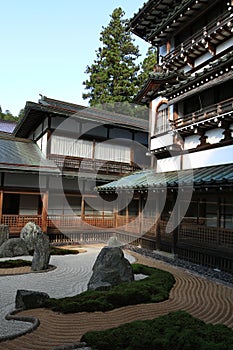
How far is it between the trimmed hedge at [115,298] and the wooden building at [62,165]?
1079 centimetres

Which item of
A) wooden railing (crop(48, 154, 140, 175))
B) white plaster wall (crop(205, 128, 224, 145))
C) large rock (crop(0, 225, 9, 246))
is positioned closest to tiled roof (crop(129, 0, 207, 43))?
white plaster wall (crop(205, 128, 224, 145))

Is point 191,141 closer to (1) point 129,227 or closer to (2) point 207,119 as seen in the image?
(2) point 207,119

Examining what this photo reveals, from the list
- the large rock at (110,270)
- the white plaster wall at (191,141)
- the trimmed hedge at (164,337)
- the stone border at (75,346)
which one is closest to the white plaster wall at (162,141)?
the white plaster wall at (191,141)

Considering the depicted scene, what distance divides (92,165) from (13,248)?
32.9ft

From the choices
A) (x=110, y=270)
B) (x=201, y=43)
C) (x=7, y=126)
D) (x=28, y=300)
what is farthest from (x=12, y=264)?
(x=7, y=126)

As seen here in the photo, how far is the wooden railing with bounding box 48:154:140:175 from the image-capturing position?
21500 mm

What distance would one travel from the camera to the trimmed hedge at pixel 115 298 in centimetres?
717

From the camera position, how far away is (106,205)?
2317cm

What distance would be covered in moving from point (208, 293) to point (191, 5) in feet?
43.9

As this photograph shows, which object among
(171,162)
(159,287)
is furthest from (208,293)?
(171,162)

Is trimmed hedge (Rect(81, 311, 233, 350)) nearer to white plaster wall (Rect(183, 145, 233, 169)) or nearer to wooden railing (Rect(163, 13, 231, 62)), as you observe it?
white plaster wall (Rect(183, 145, 233, 169))

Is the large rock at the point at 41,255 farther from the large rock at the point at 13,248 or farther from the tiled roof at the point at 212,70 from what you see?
the tiled roof at the point at 212,70

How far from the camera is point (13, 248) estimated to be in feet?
47.8

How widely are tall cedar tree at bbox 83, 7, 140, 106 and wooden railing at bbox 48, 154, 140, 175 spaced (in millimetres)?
20346
